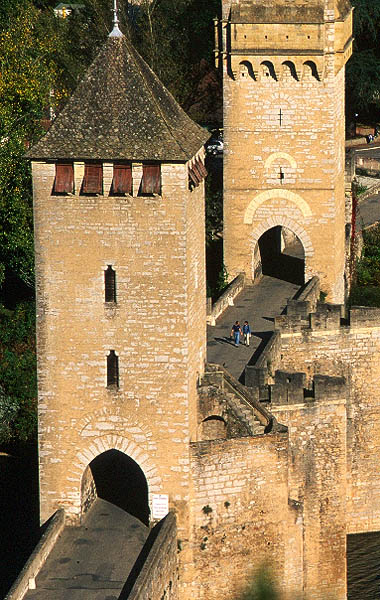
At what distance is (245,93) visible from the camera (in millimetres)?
54906

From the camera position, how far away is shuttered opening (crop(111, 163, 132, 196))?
37.3m

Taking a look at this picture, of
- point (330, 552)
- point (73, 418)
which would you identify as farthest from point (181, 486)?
point (330, 552)

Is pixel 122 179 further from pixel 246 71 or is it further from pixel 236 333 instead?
pixel 246 71

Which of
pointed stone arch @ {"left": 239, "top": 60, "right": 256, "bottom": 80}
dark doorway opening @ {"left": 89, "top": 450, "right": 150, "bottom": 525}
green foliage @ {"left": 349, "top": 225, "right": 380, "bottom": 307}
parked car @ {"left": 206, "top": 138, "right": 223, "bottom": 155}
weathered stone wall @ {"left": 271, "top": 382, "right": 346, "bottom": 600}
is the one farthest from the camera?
parked car @ {"left": 206, "top": 138, "right": 223, "bottom": 155}

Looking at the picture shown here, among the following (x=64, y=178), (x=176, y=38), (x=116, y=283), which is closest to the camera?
(x=64, y=178)

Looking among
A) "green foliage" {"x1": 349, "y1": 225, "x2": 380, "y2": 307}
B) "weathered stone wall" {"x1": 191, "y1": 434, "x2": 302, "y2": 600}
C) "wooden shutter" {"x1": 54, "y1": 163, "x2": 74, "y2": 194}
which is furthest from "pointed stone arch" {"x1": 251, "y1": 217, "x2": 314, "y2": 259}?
"wooden shutter" {"x1": 54, "y1": 163, "x2": 74, "y2": 194}

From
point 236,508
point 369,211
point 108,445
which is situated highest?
point 108,445

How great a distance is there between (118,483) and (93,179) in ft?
27.3

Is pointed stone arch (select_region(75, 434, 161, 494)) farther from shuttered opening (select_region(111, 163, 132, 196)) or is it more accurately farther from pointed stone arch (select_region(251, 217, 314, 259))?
pointed stone arch (select_region(251, 217, 314, 259))

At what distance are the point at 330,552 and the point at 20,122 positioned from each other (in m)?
22.8

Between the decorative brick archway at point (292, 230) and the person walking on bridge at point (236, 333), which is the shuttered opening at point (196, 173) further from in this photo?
the decorative brick archway at point (292, 230)

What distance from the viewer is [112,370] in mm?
38281

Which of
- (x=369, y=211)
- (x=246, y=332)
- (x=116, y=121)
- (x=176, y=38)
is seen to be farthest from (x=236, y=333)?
(x=369, y=211)

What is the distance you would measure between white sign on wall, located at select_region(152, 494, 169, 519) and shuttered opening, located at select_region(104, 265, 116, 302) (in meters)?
4.73
